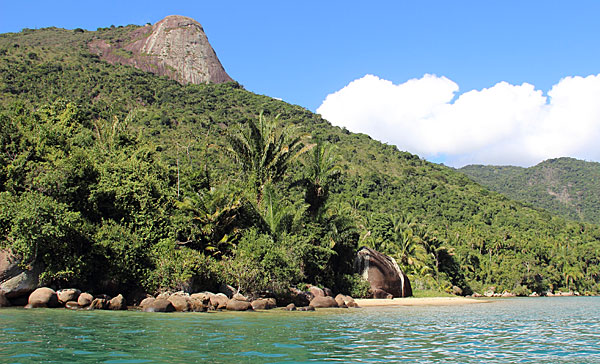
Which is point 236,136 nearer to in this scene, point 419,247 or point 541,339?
point 541,339

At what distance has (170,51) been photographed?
110m

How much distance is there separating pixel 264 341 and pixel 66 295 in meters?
9.88

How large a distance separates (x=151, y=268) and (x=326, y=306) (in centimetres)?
812

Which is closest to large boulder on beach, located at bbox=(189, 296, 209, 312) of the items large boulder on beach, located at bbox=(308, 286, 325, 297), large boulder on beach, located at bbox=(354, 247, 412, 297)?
large boulder on beach, located at bbox=(308, 286, 325, 297)

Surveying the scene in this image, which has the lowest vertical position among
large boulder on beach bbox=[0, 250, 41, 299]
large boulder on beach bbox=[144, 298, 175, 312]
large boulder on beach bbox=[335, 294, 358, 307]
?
large boulder on beach bbox=[335, 294, 358, 307]

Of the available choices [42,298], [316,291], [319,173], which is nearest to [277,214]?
[319,173]

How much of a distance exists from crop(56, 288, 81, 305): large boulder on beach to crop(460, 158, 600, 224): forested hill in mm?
134112

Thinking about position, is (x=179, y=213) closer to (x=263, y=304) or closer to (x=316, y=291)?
(x=263, y=304)

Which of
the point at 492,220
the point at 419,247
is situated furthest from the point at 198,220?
the point at 492,220

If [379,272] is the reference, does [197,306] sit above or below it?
below

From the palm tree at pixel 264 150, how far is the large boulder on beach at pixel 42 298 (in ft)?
40.5

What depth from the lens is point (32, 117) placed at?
23.8m

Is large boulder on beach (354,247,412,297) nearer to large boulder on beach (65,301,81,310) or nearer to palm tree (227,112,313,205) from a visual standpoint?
palm tree (227,112,313,205)

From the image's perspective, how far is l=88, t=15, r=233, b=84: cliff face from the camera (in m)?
105
